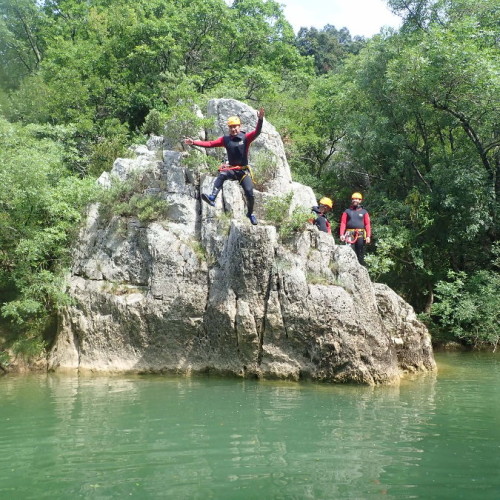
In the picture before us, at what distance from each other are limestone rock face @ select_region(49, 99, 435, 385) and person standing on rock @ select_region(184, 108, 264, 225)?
748 millimetres

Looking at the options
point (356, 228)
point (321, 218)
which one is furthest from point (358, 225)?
point (321, 218)

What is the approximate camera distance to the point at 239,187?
1309cm

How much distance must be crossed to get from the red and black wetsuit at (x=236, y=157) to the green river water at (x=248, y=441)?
4.10 m

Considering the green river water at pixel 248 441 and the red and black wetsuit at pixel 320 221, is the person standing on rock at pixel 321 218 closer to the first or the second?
the red and black wetsuit at pixel 320 221

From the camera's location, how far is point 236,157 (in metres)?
11.8

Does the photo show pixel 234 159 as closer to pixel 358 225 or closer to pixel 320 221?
pixel 320 221

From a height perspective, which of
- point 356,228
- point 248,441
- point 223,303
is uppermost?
point 356,228

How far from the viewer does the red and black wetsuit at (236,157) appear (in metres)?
11.7

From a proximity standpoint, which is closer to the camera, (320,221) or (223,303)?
(223,303)

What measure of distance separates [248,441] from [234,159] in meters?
6.79

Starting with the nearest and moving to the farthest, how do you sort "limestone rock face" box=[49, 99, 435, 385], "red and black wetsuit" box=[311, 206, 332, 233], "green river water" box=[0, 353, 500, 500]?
1. "green river water" box=[0, 353, 500, 500]
2. "limestone rock face" box=[49, 99, 435, 385]
3. "red and black wetsuit" box=[311, 206, 332, 233]

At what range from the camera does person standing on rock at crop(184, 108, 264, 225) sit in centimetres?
1169

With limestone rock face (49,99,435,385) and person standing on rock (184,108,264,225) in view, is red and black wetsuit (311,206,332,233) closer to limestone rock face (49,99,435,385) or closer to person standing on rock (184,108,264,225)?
limestone rock face (49,99,435,385)

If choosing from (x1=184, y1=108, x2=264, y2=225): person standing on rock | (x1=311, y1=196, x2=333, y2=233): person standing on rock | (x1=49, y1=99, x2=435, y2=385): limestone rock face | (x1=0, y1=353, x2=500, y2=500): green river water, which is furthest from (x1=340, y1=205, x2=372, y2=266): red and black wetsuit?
(x1=0, y1=353, x2=500, y2=500): green river water
